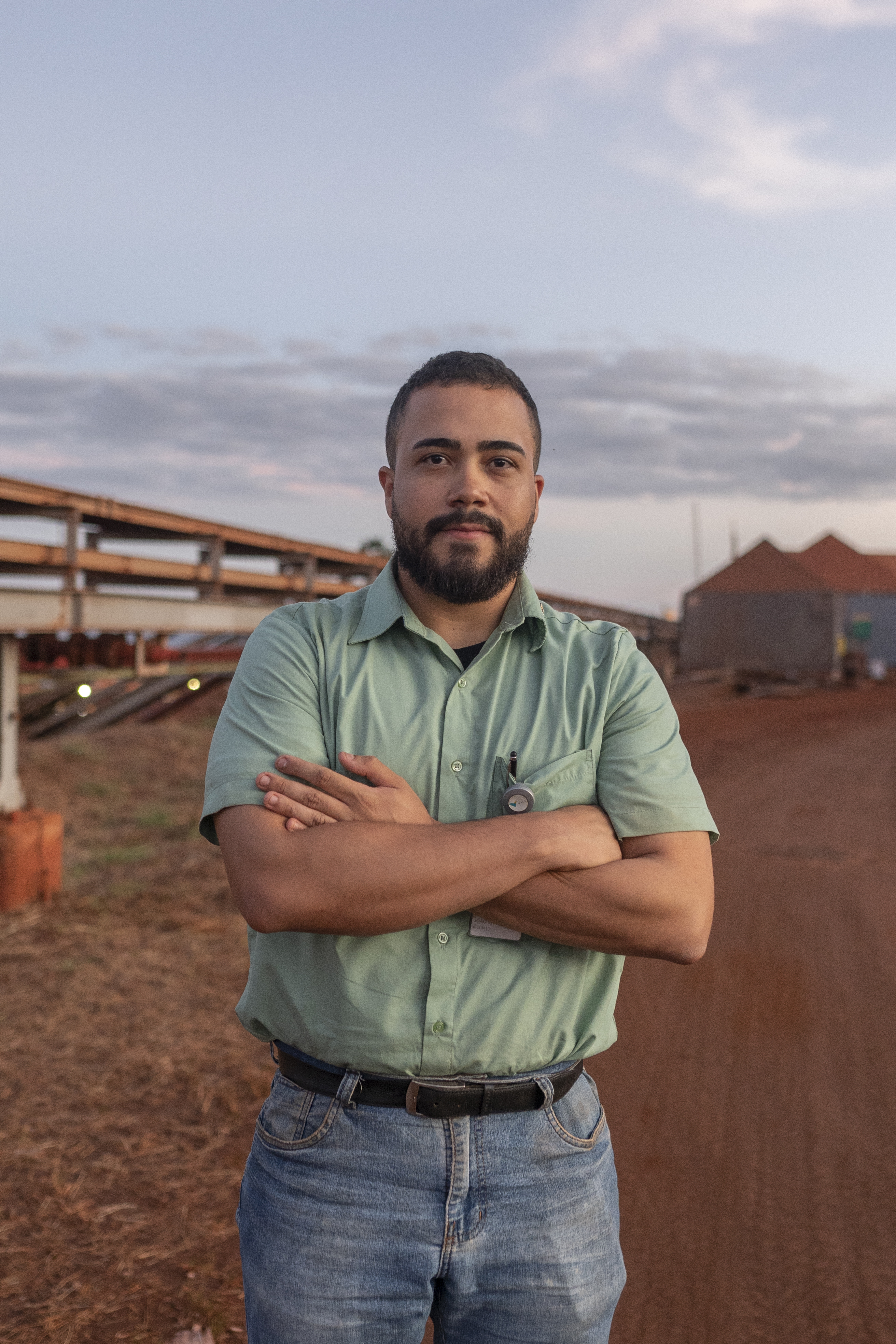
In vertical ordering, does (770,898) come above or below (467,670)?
below

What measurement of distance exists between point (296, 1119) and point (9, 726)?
237 inches

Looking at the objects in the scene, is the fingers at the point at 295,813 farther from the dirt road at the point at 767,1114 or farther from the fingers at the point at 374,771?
the dirt road at the point at 767,1114

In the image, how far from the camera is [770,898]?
7406 millimetres

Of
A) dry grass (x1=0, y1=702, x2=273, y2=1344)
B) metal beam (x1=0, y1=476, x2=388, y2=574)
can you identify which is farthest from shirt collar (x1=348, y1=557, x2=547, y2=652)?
metal beam (x1=0, y1=476, x2=388, y2=574)

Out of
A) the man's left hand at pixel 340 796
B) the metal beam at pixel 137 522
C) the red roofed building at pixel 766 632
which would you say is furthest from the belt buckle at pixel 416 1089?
the red roofed building at pixel 766 632

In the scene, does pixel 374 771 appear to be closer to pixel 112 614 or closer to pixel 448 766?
pixel 448 766

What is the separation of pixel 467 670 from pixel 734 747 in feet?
45.2

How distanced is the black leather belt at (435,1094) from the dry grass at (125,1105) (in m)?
1.79

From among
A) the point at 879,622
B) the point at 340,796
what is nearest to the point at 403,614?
the point at 340,796

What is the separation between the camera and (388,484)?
232 cm

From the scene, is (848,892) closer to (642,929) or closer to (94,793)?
(642,929)

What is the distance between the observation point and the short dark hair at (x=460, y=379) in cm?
213

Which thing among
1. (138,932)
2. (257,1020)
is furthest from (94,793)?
(257,1020)

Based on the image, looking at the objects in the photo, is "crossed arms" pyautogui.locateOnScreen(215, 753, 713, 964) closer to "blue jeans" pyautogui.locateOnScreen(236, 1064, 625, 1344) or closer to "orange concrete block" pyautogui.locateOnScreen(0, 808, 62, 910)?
"blue jeans" pyautogui.locateOnScreen(236, 1064, 625, 1344)
